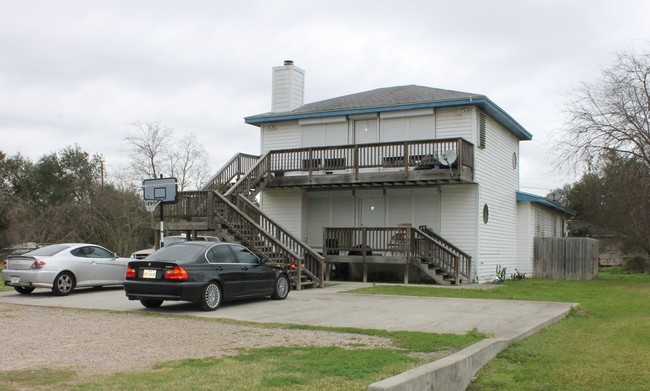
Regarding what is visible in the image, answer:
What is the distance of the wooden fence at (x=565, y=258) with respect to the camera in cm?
2645

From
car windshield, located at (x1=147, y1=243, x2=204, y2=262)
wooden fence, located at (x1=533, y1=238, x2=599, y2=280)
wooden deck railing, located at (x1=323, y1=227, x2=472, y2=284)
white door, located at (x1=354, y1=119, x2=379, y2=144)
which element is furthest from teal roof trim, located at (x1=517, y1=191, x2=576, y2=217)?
car windshield, located at (x1=147, y1=243, x2=204, y2=262)

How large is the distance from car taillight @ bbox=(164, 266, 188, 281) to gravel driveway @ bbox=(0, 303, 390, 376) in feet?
2.78

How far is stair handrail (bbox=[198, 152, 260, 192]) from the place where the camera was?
23.3m

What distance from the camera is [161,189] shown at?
18.8 meters

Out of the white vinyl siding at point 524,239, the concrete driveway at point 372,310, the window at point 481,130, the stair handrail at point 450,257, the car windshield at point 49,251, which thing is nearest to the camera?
the concrete driveway at point 372,310

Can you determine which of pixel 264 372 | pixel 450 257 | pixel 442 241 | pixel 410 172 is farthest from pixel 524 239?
pixel 264 372

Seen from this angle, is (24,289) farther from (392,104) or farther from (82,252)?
(392,104)

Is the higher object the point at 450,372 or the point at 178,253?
the point at 178,253

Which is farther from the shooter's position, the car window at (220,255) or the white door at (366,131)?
the white door at (366,131)

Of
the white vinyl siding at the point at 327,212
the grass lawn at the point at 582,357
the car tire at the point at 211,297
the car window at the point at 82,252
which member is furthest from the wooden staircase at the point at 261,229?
the grass lawn at the point at 582,357

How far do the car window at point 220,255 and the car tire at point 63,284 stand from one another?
5107 millimetres

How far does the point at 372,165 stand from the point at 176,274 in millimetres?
10905

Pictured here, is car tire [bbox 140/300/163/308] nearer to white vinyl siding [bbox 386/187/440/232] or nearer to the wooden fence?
white vinyl siding [bbox 386/187/440/232]

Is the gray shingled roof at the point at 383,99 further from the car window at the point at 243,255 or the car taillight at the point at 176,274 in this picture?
the car taillight at the point at 176,274
